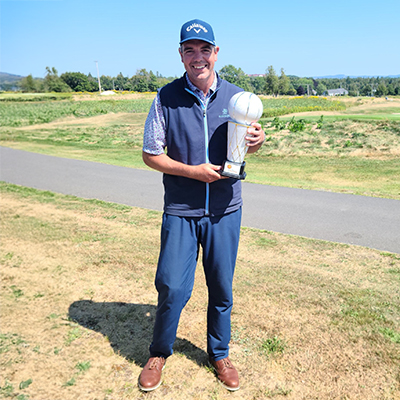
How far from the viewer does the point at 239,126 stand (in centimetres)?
245

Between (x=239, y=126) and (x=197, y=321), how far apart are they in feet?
6.42

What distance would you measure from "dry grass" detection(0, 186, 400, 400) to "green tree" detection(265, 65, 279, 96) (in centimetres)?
10349

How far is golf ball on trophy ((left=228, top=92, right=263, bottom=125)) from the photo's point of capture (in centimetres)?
238

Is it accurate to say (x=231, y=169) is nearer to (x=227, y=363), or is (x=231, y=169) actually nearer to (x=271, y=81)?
(x=227, y=363)

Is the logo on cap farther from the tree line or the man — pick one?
the tree line

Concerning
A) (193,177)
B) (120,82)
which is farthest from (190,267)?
(120,82)

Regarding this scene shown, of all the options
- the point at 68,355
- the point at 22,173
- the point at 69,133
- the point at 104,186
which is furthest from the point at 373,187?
the point at 69,133

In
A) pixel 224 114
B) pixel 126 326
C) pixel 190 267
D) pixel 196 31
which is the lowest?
pixel 126 326

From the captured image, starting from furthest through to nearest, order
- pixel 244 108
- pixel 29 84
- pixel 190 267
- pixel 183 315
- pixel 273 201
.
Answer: pixel 29 84
pixel 273 201
pixel 183 315
pixel 190 267
pixel 244 108

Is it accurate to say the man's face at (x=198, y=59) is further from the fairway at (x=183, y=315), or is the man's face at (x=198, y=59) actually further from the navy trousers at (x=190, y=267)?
the fairway at (x=183, y=315)

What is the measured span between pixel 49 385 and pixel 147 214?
469 cm

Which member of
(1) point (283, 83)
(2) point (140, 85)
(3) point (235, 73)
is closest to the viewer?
(3) point (235, 73)

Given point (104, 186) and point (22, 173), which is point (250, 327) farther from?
point (22, 173)

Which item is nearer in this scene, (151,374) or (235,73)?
(151,374)
